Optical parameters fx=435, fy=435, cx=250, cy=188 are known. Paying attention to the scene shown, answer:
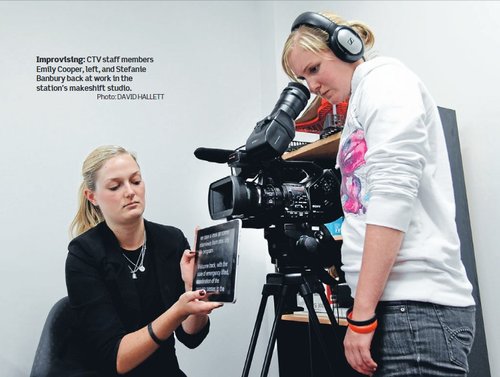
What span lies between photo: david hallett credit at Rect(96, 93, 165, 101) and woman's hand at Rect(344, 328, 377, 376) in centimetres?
168

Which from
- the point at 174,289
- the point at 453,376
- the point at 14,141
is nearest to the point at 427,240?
the point at 453,376

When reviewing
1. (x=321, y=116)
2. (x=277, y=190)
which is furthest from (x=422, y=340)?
(x=321, y=116)

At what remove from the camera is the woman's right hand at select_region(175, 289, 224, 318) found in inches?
36.9

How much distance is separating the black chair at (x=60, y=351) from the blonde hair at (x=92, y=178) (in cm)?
31

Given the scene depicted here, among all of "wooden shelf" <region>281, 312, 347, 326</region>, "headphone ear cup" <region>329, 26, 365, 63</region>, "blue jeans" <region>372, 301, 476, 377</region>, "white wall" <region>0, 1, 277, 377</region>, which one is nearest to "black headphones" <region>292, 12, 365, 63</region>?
"headphone ear cup" <region>329, 26, 365, 63</region>

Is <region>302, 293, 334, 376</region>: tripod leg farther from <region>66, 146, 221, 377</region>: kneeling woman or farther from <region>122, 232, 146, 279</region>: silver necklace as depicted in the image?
<region>122, 232, 146, 279</region>: silver necklace

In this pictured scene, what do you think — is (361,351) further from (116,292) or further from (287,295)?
(116,292)

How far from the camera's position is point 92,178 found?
1.39 meters

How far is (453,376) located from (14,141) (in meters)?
1.87

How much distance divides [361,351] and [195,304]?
0.39 m

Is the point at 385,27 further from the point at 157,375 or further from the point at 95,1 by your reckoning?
the point at 157,375

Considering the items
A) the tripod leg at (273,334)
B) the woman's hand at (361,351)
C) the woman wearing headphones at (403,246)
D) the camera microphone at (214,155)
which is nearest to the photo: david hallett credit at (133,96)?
the camera microphone at (214,155)

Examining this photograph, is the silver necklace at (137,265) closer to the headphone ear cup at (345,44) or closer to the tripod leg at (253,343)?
the tripod leg at (253,343)

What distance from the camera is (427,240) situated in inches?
28.4
